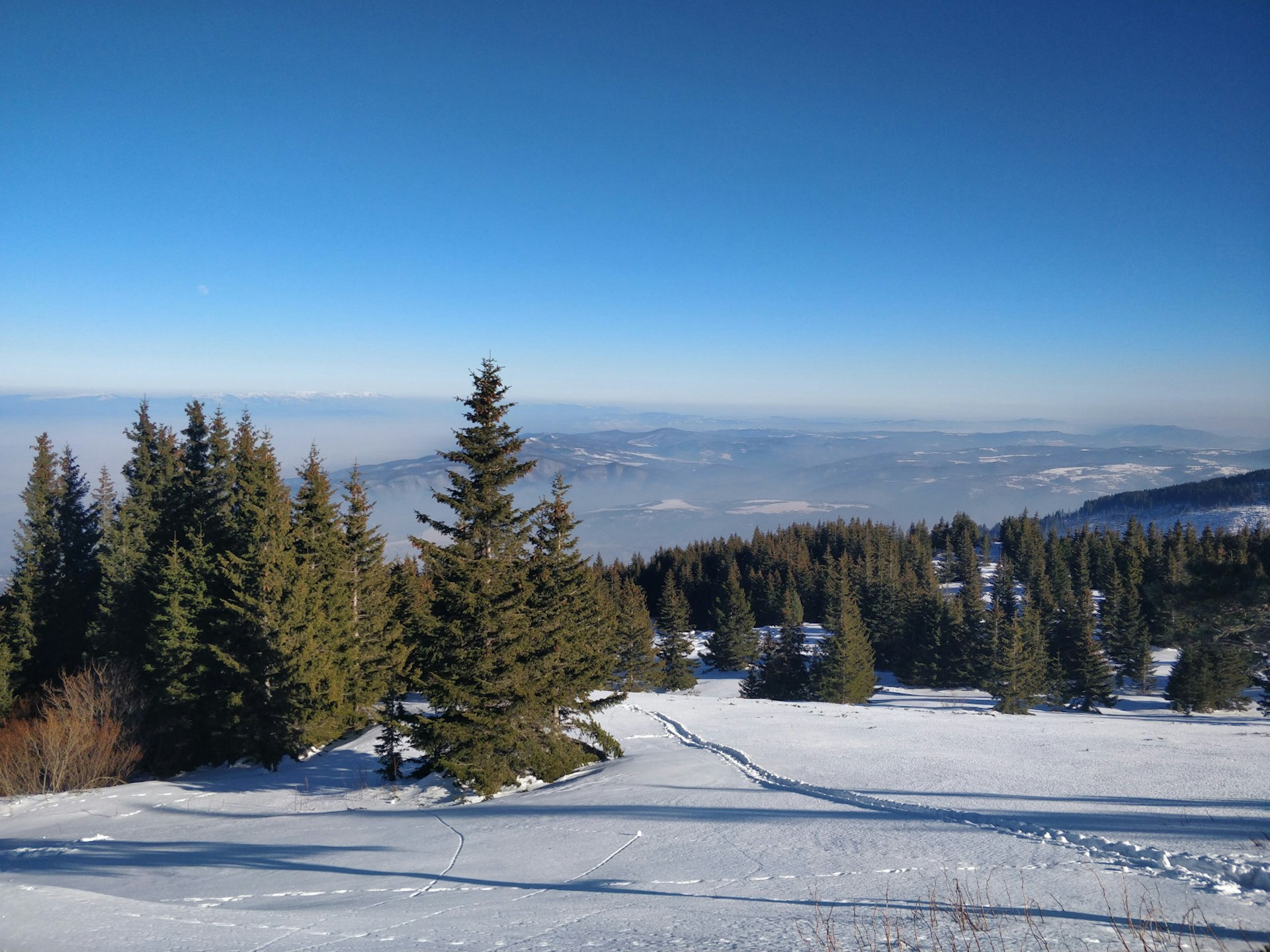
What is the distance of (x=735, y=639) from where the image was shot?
64.3 meters

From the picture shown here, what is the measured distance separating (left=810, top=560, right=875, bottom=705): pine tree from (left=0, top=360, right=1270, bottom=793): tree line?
211mm

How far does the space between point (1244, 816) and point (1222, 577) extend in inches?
181

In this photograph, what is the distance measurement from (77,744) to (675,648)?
40.0 m

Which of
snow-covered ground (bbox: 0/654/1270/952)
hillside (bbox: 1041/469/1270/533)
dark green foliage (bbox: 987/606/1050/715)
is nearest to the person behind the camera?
snow-covered ground (bbox: 0/654/1270/952)

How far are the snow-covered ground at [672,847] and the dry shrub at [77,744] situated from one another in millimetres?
2326

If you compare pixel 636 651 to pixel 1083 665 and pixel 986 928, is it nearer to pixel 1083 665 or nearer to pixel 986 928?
pixel 1083 665

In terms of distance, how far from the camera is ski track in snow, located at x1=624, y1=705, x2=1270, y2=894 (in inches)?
321


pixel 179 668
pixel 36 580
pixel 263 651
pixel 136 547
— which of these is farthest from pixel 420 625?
pixel 36 580

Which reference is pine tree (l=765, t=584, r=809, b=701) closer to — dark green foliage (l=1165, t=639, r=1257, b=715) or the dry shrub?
dark green foliage (l=1165, t=639, r=1257, b=715)

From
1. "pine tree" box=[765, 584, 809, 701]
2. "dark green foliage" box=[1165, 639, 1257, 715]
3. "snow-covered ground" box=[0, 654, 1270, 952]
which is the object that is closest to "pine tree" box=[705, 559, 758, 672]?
"pine tree" box=[765, 584, 809, 701]

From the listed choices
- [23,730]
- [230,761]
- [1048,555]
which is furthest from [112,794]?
[1048,555]

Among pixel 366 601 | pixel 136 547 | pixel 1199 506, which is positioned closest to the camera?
pixel 366 601

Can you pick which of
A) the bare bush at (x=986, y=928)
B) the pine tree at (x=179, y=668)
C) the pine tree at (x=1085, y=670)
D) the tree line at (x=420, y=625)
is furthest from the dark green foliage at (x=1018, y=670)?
the pine tree at (x=179, y=668)

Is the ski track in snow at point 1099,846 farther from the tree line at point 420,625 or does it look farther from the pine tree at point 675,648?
the pine tree at point 675,648
